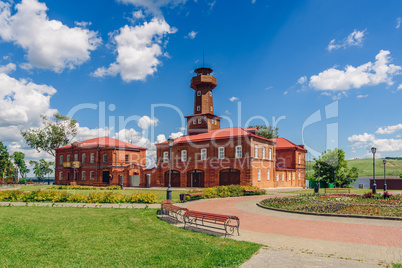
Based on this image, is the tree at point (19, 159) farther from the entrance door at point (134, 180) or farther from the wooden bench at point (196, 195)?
the wooden bench at point (196, 195)

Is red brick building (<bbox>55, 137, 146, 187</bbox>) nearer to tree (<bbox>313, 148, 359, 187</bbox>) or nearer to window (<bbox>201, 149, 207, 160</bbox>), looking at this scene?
window (<bbox>201, 149, 207, 160</bbox>)

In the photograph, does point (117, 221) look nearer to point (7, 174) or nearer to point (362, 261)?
point (362, 261)

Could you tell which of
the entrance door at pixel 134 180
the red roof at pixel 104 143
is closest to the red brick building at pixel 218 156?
the entrance door at pixel 134 180

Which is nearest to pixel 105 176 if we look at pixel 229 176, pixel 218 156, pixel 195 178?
pixel 195 178

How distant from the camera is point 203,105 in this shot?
152 feet

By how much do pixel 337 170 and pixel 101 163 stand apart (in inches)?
1604

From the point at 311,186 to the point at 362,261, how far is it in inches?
1853

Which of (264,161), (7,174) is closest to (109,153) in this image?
(264,161)

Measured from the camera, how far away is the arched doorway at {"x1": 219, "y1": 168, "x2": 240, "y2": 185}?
37.4 metres

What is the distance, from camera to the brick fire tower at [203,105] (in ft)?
149

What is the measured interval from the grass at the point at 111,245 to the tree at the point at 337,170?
43.9 meters

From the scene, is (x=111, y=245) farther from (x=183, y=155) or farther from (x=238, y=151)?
(x=183, y=155)

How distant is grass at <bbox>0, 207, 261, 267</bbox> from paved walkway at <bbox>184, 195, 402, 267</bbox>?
930 mm

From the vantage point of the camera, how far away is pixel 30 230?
32.4 ft
